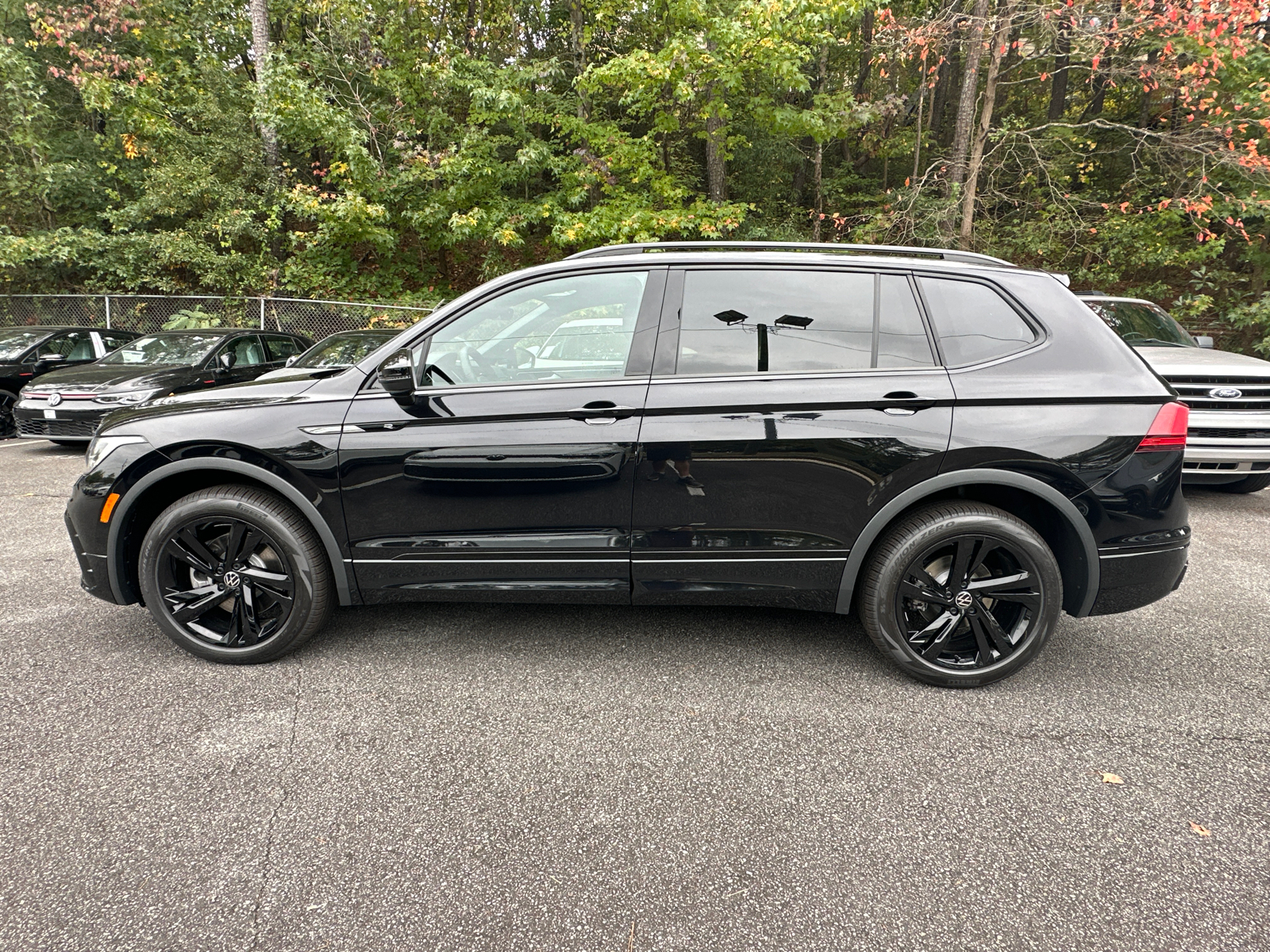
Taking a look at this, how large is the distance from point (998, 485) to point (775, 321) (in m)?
1.14

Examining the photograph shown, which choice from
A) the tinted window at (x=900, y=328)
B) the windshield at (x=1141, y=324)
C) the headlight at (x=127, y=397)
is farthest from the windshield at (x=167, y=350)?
the windshield at (x=1141, y=324)

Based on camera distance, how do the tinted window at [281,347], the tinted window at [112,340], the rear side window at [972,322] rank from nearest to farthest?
the rear side window at [972,322] < the tinted window at [281,347] < the tinted window at [112,340]

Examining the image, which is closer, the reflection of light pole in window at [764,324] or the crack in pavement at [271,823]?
the crack in pavement at [271,823]

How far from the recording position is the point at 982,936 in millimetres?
1690

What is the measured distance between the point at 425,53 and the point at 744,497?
53.0 feet

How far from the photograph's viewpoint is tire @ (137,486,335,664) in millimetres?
2852

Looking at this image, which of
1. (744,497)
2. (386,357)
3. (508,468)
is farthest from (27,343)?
(744,497)

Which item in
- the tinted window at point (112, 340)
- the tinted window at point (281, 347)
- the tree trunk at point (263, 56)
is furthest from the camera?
the tree trunk at point (263, 56)

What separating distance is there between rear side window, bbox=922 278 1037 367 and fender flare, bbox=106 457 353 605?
106 inches

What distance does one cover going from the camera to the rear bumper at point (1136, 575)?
9.00 feet

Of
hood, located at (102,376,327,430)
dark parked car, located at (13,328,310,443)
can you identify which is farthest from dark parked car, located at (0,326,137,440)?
hood, located at (102,376,327,430)

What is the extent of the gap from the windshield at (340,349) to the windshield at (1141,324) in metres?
7.78

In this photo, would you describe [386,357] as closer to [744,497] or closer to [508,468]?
[508,468]

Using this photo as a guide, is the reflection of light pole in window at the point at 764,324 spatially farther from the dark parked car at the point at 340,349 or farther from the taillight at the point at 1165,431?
the dark parked car at the point at 340,349
